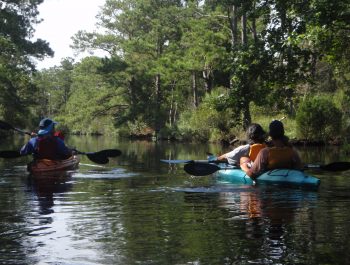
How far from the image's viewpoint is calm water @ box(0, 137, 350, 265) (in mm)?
5828

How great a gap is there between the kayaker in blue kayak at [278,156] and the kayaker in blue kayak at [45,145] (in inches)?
224

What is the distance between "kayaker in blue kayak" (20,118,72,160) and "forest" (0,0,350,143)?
15.4 ft

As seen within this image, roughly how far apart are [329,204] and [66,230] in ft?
14.3

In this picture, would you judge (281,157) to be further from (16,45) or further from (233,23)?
(16,45)

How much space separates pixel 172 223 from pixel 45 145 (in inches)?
303

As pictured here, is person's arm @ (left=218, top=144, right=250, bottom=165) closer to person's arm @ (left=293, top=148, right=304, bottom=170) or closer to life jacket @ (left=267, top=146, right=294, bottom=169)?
life jacket @ (left=267, top=146, right=294, bottom=169)

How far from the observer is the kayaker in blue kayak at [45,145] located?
1433 cm

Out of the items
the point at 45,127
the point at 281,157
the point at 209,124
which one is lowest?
the point at 281,157

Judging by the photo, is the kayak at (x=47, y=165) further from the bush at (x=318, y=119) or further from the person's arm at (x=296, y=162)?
the bush at (x=318, y=119)

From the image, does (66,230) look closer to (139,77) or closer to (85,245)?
(85,245)

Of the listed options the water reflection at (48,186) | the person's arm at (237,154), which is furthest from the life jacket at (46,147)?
the person's arm at (237,154)

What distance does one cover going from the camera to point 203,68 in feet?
145

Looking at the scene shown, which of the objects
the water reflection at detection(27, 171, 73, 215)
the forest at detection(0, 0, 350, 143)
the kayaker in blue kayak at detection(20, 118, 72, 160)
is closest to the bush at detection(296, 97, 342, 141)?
the forest at detection(0, 0, 350, 143)

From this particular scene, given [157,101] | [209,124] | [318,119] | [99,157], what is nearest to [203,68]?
[209,124]
